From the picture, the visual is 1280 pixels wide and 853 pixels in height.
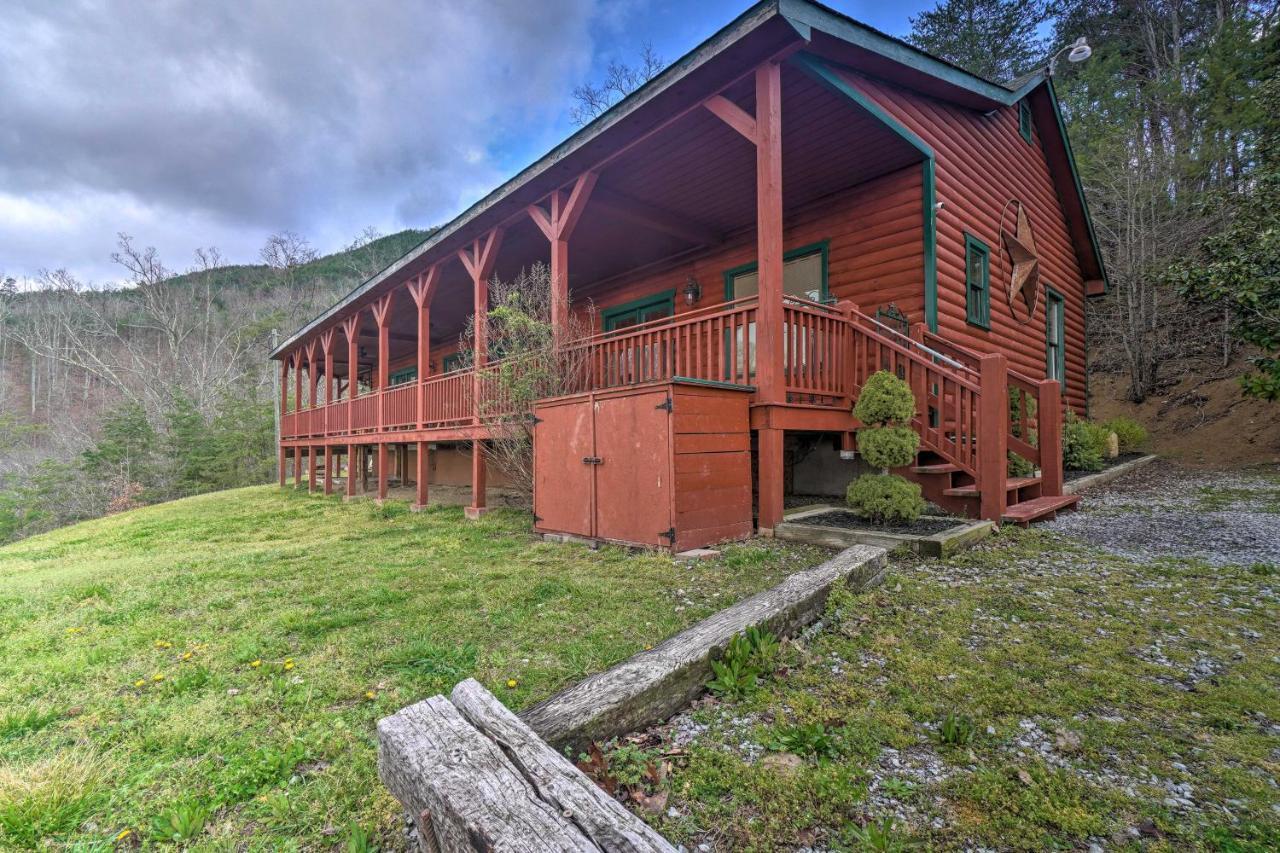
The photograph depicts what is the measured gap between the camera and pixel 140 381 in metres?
26.2

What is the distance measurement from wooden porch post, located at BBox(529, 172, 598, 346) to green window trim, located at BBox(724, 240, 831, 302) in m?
2.56

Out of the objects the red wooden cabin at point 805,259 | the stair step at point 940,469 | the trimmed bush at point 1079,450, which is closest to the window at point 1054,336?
the red wooden cabin at point 805,259

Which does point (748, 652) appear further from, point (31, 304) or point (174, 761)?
point (31, 304)

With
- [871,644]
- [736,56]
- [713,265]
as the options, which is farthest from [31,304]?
[871,644]

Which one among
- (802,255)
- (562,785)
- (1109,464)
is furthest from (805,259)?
(562,785)

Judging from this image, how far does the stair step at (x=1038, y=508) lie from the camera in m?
4.78

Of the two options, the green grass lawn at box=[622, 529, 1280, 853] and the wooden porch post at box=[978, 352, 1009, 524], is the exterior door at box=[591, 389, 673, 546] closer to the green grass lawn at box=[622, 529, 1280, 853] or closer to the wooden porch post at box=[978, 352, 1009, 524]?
the green grass lawn at box=[622, 529, 1280, 853]

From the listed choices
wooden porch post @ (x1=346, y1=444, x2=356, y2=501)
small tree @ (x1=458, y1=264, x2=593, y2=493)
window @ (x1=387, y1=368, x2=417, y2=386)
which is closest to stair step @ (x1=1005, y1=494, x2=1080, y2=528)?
small tree @ (x1=458, y1=264, x2=593, y2=493)

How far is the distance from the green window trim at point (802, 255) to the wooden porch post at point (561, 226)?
2.56 metres

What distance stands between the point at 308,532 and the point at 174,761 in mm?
6247

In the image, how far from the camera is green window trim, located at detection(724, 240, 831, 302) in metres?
7.50

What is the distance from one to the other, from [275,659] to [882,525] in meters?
4.55

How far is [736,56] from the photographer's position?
4.58 metres

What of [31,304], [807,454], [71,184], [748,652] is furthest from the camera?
[71,184]
